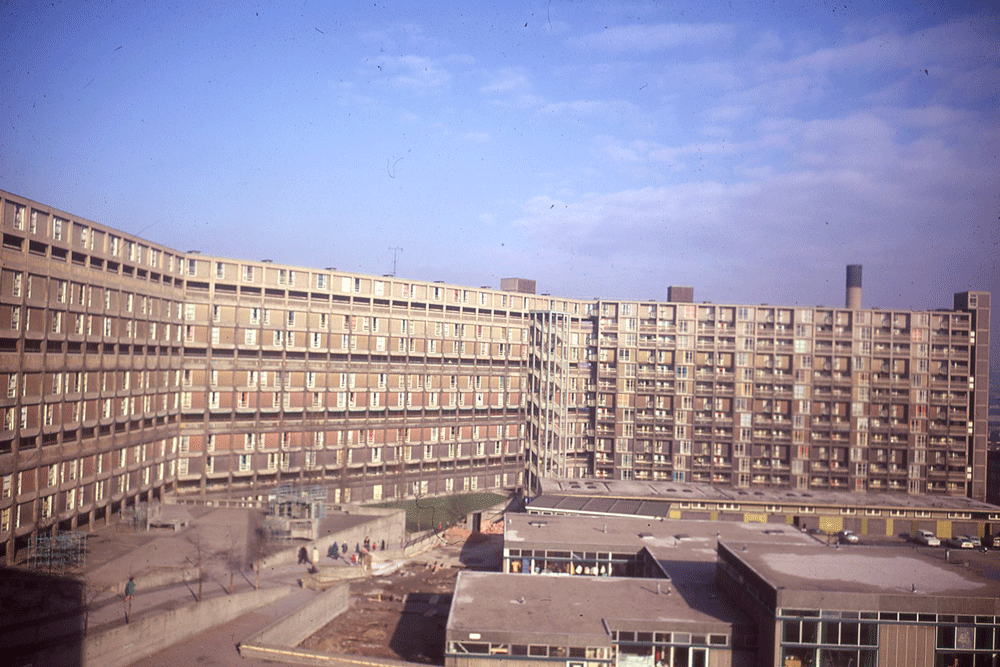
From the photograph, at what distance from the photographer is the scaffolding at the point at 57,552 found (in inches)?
1302

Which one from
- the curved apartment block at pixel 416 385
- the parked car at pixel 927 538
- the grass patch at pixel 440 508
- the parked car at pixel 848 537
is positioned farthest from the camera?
the grass patch at pixel 440 508

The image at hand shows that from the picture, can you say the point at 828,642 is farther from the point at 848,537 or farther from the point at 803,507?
the point at 803,507

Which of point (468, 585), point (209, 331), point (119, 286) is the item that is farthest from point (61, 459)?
point (468, 585)

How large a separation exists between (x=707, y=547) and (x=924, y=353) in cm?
4957

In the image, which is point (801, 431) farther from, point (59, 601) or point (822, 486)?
point (59, 601)

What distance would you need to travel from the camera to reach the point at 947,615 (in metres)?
26.1

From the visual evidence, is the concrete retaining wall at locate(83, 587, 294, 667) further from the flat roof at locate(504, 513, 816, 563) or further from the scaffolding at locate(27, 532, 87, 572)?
Answer: the flat roof at locate(504, 513, 816, 563)

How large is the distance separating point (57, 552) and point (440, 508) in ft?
111

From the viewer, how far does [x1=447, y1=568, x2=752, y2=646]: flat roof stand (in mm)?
25656

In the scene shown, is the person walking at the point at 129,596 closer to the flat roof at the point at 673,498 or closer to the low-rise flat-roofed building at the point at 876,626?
the low-rise flat-roofed building at the point at 876,626

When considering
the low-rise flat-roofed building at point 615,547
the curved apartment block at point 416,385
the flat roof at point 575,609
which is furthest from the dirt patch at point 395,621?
the curved apartment block at point 416,385

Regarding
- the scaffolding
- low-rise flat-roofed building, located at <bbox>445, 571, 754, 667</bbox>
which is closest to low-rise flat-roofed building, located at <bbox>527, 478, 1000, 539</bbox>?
low-rise flat-roofed building, located at <bbox>445, 571, 754, 667</bbox>

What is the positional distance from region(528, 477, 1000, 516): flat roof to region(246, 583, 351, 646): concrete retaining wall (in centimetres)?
2049

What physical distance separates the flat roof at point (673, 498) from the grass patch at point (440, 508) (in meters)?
6.71
